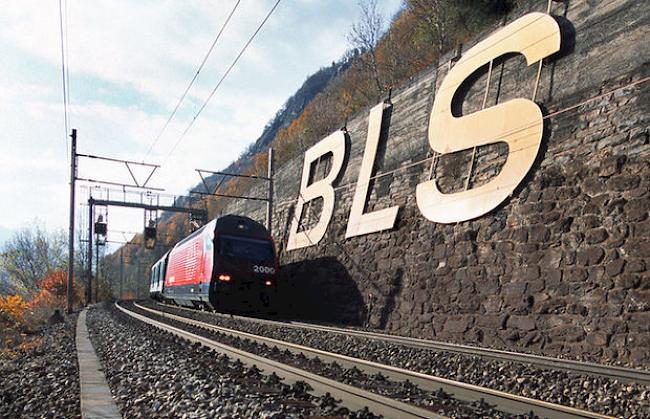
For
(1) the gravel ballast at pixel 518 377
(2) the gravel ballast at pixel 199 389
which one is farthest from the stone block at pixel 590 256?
(2) the gravel ballast at pixel 199 389

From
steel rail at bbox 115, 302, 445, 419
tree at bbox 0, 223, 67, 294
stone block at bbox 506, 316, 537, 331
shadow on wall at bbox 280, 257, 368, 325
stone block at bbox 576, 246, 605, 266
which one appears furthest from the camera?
tree at bbox 0, 223, 67, 294

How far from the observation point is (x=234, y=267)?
17672mm

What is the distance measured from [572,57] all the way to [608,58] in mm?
881

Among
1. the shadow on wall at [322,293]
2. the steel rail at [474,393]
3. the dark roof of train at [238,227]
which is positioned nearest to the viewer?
the steel rail at [474,393]

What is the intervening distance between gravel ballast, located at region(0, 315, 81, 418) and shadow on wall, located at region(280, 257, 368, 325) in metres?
8.31

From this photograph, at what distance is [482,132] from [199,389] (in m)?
8.79

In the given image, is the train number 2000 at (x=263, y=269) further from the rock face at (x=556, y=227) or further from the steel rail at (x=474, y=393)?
the steel rail at (x=474, y=393)

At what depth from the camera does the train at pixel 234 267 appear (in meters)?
17.4

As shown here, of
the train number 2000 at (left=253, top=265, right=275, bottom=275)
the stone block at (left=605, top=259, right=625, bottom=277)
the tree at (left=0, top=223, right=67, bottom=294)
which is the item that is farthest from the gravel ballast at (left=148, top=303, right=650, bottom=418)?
the tree at (left=0, top=223, right=67, bottom=294)

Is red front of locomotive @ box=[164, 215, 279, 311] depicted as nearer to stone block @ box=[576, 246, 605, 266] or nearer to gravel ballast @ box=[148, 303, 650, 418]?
gravel ballast @ box=[148, 303, 650, 418]

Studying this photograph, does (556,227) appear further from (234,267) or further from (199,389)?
(234,267)

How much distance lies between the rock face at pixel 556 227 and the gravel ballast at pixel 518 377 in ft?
7.07

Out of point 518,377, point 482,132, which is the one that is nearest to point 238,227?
point 482,132

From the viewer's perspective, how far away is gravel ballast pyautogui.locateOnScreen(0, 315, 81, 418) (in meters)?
5.00
